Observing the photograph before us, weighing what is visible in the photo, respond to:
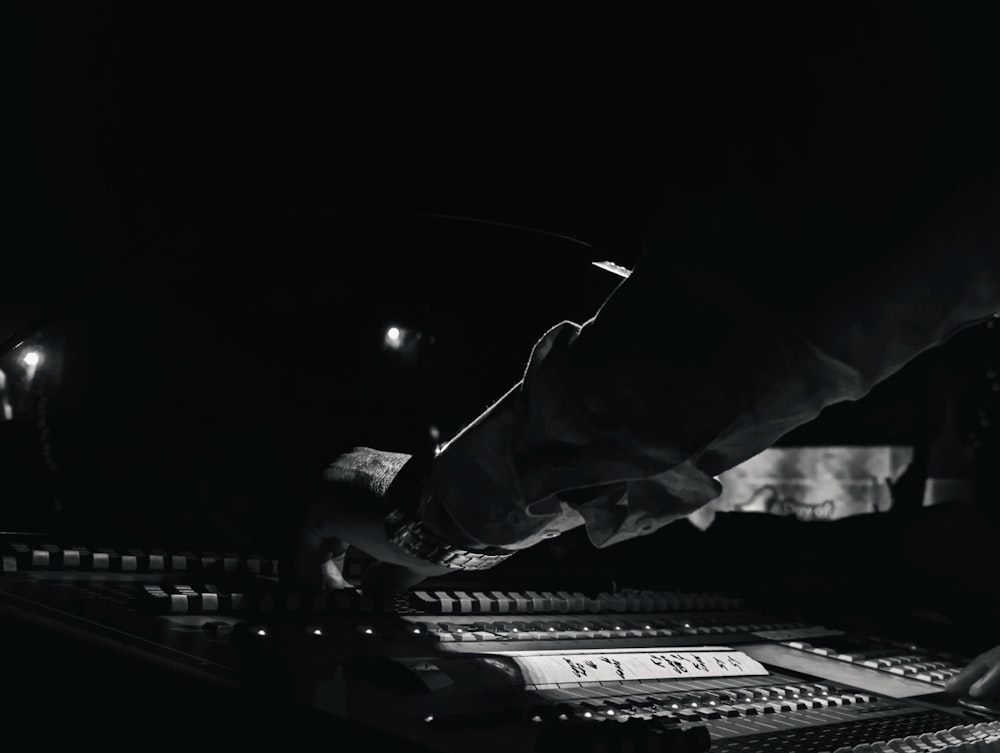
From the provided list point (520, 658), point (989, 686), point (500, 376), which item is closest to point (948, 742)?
point (989, 686)

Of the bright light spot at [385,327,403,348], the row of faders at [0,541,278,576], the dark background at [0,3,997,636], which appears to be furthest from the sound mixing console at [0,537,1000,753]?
the bright light spot at [385,327,403,348]

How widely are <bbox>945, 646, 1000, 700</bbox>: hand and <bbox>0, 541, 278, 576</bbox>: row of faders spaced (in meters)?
0.85

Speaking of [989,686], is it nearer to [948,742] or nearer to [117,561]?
[948,742]

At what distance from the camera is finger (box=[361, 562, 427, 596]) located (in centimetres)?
118

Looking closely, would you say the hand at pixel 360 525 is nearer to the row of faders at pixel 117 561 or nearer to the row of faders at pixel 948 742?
the row of faders at pixel 117 561

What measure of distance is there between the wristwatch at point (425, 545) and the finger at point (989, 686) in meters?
0.53

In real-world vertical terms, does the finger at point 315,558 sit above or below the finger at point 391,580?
above

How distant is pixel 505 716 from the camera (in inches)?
29.2

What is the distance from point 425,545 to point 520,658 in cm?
14

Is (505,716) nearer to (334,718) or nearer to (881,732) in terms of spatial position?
(334,718)

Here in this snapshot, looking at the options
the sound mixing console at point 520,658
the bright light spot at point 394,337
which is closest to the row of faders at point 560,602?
the sound mixing console at point 520,658

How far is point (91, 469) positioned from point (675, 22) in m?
1.12

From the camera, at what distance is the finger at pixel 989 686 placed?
1065mm

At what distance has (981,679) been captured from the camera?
1.09m
